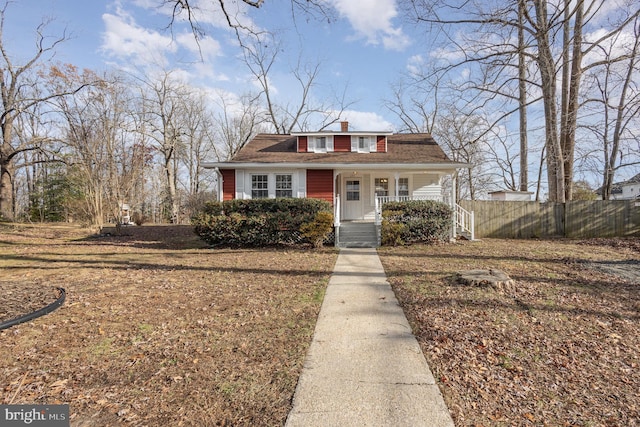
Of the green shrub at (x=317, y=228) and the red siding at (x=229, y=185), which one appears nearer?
the green shrub at (x=317, y=228)

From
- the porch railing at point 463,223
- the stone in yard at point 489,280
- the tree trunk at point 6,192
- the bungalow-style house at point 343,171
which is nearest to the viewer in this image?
the stone in yard at point 489,280

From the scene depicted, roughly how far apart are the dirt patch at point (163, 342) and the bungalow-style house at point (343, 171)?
255 inches

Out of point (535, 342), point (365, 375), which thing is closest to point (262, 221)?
point (365, 375)

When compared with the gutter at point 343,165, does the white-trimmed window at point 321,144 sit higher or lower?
higher

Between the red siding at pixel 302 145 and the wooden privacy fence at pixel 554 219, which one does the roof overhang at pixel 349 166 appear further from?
the wooden privacy fence at pixel 554 219

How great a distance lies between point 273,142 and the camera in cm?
1636

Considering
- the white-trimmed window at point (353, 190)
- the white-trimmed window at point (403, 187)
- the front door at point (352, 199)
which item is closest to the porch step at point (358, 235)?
the front door at point (352, 199)

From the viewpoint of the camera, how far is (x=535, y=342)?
347 cm

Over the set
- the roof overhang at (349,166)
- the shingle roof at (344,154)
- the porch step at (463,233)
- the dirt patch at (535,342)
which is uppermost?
the shingle roof at (344,154)

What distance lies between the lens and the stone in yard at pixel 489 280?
5.23m

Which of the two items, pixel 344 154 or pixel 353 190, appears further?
pixel 353 190

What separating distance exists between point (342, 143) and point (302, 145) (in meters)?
1.94

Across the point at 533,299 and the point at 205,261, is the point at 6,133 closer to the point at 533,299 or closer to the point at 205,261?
the point at 205,261

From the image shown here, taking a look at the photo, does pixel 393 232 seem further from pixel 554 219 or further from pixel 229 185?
pixel 554 219
